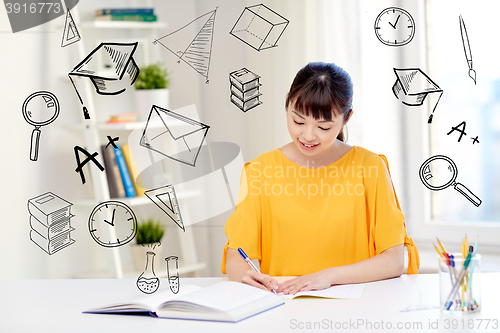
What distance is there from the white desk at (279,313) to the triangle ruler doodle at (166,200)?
98 cm

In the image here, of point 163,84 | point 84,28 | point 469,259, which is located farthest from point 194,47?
point 469,259

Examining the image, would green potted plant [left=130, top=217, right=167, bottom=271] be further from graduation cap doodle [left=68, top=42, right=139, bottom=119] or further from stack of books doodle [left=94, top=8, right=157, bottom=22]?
stack of books doodle [left=94, top=8, right=157, bottom=22]

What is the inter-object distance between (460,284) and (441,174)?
1.11 meters

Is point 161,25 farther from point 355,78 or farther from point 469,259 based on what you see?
point 469,259

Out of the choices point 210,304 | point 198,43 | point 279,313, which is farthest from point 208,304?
point 198,43

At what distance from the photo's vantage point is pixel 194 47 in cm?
197

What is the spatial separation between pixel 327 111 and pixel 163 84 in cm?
104

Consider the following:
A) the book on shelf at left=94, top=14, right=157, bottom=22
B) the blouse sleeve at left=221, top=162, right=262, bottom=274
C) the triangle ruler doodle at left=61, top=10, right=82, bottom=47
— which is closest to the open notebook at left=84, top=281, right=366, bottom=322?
the blouse sleeve at left=221, top=162, right=262, bottom=274

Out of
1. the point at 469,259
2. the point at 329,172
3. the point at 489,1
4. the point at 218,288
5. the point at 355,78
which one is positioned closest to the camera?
the point at 469,259

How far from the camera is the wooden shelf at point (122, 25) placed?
2.16 metres

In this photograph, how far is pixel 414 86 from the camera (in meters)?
2.05

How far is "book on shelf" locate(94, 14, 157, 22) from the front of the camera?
2.22 metres

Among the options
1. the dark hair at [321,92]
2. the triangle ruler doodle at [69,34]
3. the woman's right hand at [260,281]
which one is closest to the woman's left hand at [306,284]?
the woman's right hand at [260,281]

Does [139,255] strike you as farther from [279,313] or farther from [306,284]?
[279,313]
